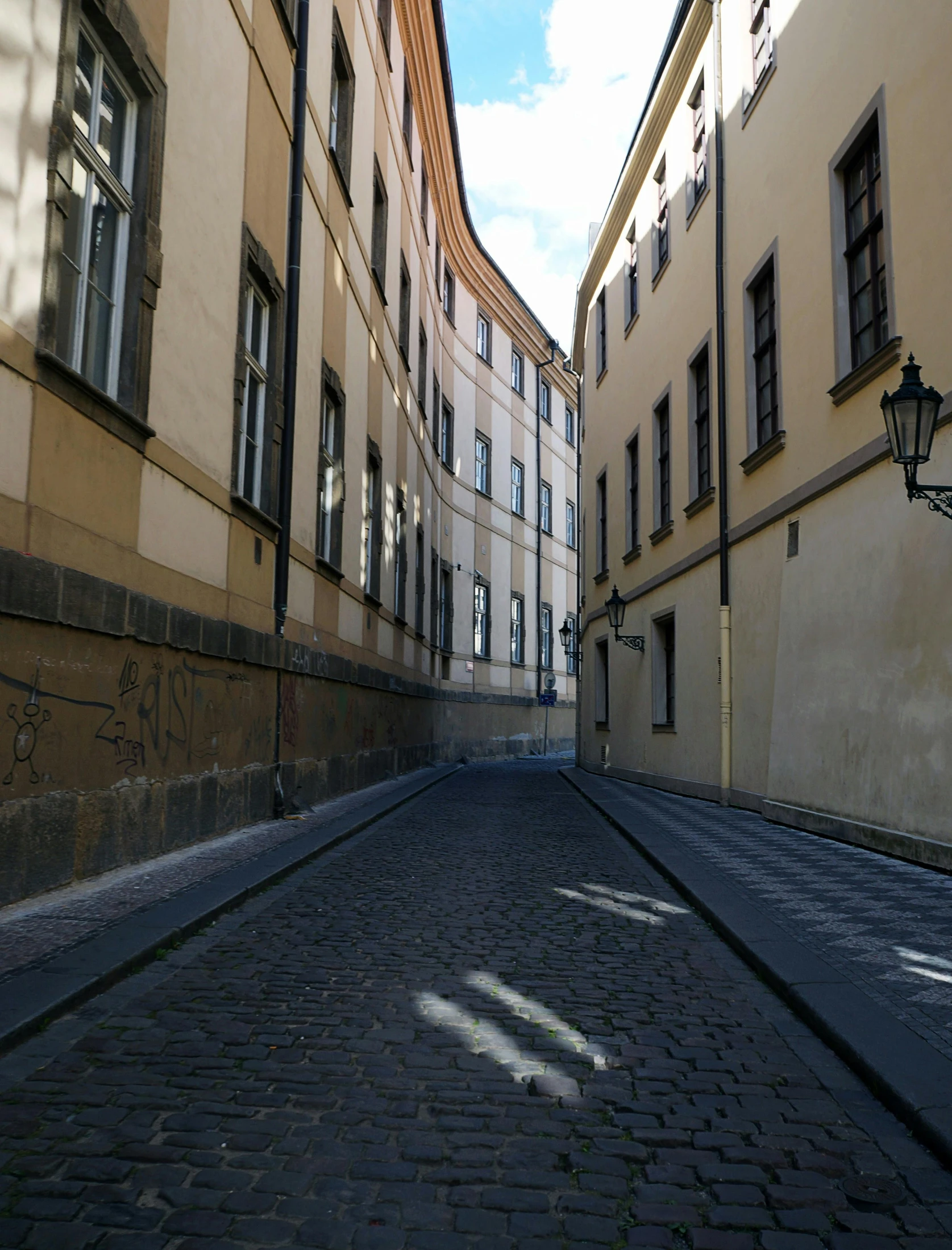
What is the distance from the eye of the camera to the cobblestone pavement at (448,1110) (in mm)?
2469

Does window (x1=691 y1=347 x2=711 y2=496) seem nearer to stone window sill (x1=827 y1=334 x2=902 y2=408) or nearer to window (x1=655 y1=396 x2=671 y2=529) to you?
window (x1=655 y1=396 x2=671 y2=529)

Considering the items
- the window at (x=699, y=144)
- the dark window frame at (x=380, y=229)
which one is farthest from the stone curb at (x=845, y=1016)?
the dark window frame at (x=380, y=229)

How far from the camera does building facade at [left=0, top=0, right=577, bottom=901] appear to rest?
18.5ft

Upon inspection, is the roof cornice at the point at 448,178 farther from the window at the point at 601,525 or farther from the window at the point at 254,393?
the window at the point at 254,393

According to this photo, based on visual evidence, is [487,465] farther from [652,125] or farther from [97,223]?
[97,223]

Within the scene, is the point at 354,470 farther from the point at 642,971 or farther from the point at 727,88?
the point at 642,971

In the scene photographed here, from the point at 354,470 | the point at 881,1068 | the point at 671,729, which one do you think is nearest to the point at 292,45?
the point at 354,470

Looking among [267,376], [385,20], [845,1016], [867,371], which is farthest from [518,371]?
[845,1016]

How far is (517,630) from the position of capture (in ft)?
105

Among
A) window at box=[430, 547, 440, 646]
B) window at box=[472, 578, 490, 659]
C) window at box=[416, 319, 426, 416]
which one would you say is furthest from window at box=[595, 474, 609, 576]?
window at box=[472, 578, 490, 659]

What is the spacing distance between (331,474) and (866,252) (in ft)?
22.8

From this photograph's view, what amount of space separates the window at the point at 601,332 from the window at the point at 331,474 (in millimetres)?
9338

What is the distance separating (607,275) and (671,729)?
36.6 ft

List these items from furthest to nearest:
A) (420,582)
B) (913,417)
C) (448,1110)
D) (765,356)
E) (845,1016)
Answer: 1. (420,582)
2. (765,356)
3. (913,417)
4. (845,1016)
5. (448,1110)
